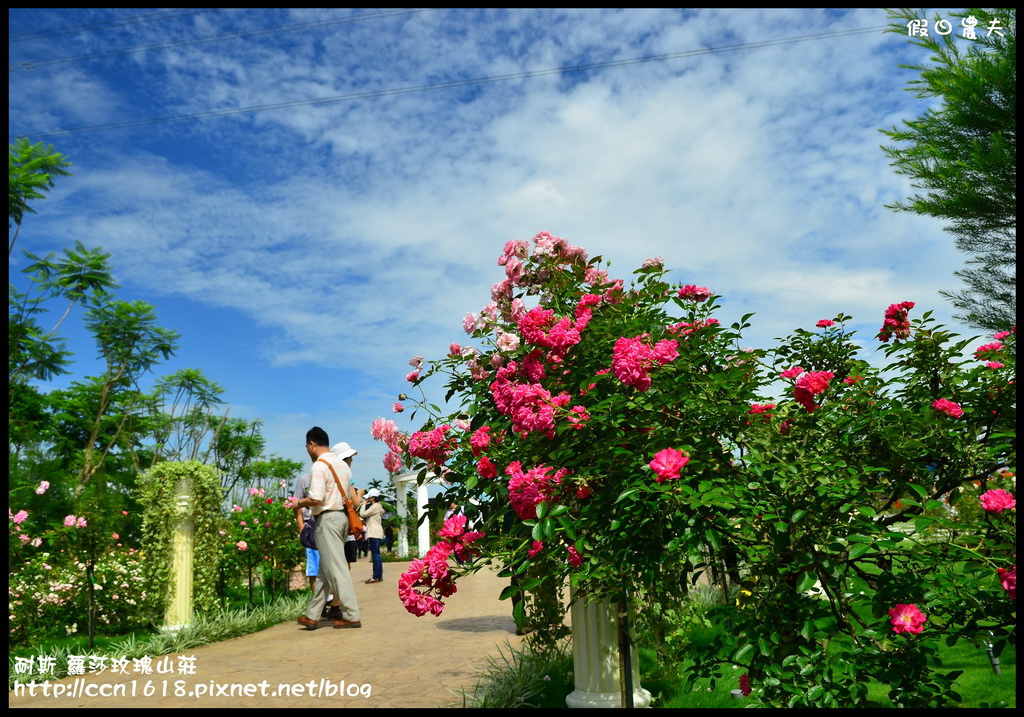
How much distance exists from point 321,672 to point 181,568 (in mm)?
2741

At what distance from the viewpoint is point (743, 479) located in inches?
110

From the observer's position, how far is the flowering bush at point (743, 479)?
2.62 meters

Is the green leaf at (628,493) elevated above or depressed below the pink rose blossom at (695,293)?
below

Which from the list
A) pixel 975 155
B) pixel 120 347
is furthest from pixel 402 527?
pixel 975 155

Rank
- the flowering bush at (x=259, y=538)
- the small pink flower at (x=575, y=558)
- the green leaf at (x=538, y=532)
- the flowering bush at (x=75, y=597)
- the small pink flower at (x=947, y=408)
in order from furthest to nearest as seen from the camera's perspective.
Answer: the flowering bush at (x=259, y=538) < the flowering bush at (x=75, y=597) < the small pink flower at (x=947, y=408) < the small pink flower at (x=575, y=558) < the green leaf at (x=538, y=532)

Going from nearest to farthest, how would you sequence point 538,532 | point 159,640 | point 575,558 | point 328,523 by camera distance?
point 538,532 → point 575,558 → point 159,640 → point 328,523

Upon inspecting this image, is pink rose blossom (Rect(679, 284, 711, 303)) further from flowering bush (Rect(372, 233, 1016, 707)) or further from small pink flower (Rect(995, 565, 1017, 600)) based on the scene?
small pink flower (Rect(995, 565, 1017, 600))

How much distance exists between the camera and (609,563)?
2.82 meters

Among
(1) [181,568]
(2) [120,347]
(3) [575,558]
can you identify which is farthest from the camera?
(2) [120,347]

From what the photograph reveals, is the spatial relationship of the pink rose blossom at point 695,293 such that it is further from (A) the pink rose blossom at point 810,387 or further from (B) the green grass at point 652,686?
(B) the green grass at point 652,686

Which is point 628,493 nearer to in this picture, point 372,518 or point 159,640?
point 159,640

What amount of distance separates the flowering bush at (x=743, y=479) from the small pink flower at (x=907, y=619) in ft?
0.05

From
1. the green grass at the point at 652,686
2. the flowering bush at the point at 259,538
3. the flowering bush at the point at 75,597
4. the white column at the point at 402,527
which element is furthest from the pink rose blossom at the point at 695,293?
the white column at the point at 402,527

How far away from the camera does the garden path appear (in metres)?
4.34
